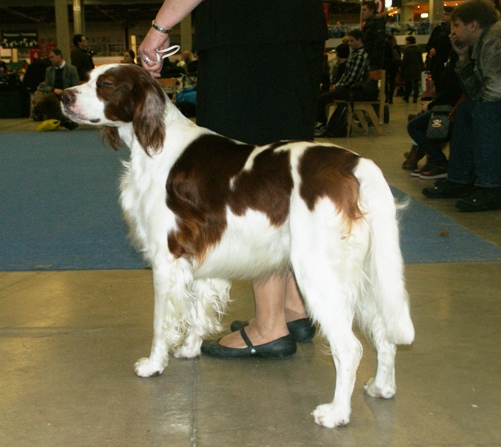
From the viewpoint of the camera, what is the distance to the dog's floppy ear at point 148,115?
8.36 ft

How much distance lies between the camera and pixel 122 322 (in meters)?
3.21

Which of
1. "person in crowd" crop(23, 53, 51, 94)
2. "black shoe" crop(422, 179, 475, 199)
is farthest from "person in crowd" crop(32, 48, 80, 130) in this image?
"black shoe" crop(422, 179, 475, 199)

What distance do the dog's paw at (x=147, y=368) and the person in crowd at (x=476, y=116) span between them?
142 inches

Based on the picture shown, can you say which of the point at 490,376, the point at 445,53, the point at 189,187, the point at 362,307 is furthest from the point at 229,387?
the point at 445,53

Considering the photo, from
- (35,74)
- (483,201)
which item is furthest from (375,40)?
(35,74)

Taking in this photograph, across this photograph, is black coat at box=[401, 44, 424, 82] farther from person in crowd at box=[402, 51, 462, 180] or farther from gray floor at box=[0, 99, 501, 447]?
gray floor at box=[0, 99, 501, 447]

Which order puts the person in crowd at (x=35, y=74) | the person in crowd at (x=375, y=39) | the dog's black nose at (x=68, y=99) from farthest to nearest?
the person in crowd at (x=35, y=74)
the person in crowd at (x=375, y=39)
the dog's black nose at (x=68, y=99)

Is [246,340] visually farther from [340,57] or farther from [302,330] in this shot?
[340,57]

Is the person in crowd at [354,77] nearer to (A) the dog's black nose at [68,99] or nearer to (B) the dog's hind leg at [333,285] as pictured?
(A) the dog's black nose at [68,99]

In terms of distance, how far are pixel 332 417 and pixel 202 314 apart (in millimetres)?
853

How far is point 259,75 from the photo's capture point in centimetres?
276

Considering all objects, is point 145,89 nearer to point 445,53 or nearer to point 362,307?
point 362,307

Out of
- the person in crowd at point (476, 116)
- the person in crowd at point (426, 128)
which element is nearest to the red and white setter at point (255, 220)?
the person in crowd at point (476, 116)

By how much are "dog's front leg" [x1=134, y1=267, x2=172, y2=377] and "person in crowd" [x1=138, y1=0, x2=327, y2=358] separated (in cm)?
29
